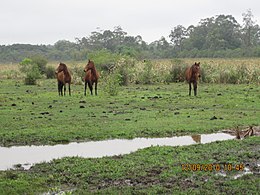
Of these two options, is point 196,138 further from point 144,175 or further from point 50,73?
point 50,73

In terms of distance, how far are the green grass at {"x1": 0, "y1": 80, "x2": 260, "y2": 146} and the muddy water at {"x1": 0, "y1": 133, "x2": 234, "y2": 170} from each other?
1.55ft

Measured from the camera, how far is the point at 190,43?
7875 centimetres

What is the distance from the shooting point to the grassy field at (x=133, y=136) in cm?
715

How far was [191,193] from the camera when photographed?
6594mm

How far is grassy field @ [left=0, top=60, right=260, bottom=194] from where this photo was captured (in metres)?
7.15

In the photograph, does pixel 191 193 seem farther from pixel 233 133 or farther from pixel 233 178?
pixel 233 133

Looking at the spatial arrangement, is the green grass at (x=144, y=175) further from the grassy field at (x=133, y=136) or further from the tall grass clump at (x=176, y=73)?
the tall grass clump at (x=176, y=73)

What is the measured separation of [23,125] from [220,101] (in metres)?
9.66

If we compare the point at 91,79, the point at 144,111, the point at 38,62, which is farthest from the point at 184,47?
the point at 144,111

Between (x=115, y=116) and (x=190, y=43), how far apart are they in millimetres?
65832

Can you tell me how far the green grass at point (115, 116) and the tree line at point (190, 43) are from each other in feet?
138
